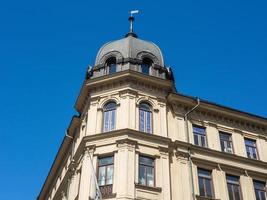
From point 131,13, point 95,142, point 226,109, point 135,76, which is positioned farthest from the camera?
point 131,13

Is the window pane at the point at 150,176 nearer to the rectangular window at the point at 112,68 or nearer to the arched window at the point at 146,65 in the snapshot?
the arched window at the point at 146,65

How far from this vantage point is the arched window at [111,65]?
27173 millimetres

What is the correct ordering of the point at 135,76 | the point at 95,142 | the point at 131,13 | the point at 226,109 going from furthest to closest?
the point at 131,13
the point at 226,109
the point at 135,76
the point at 95,142

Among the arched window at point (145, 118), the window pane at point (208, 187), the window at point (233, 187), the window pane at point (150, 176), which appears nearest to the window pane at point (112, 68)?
the arched window at point (145, 118)

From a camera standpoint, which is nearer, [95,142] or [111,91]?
[95,142]

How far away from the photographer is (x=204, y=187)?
23891 mm

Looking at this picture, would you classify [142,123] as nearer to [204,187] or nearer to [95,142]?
[95,142]

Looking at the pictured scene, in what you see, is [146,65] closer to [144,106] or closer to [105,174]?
[144,106]

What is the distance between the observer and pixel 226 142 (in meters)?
27.2

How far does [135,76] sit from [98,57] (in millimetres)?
4292

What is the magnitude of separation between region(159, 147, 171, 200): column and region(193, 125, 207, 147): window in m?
3.20

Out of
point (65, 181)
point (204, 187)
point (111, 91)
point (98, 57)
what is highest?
point (98, 57)

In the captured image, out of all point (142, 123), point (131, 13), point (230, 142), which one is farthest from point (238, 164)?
point (131, 13)

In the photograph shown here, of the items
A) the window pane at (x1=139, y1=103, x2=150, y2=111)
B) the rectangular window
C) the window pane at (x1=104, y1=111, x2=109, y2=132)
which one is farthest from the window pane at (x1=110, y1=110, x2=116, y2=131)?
the rectangular window
